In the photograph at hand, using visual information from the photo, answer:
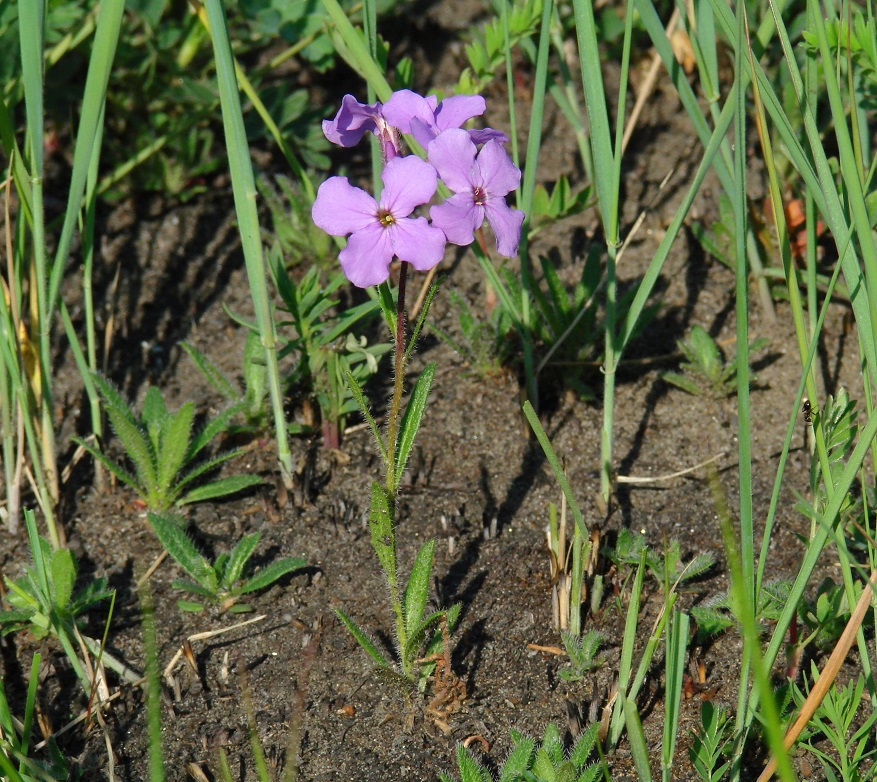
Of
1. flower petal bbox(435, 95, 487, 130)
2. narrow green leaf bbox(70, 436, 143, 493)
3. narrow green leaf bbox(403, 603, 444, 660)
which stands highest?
flower petal bbox(435, 95, 487, 130)

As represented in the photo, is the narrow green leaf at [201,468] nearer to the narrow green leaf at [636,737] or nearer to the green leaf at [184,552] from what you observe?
the green leaf at [184,552]

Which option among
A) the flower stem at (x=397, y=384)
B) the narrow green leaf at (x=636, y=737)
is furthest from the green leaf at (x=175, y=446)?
the narrow green leaf at (x=636, y=737)

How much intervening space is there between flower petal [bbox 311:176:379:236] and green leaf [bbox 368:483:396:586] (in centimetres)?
36

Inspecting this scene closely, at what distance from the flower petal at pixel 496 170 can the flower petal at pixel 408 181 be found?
0.23 feet

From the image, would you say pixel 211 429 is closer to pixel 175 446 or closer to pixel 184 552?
pixel 175 446

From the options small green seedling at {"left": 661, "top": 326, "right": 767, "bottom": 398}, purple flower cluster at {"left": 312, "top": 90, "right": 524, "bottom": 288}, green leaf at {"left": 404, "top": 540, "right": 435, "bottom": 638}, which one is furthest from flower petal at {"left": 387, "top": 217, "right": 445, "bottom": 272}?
small green seedling at {"left": 661, "top": 326, "right": 767, "bottom": 398}

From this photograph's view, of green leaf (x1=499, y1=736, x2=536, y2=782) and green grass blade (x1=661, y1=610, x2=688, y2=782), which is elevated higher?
green grass blade (x1=661, y1=610, x2=688, y2=782)

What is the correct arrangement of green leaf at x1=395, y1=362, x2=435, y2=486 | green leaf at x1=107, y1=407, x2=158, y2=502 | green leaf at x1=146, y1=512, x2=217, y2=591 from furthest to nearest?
green leaf at x1=107, y1=407, x2=158, y2=502
green leaf at x1=146, y1=512, x2=217, y2=591
green leaf at x1=395, y1=362, x2=435, y2=486

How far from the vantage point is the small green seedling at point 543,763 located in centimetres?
121

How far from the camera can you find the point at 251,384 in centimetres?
175

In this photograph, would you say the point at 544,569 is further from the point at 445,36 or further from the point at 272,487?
the point at 445,36

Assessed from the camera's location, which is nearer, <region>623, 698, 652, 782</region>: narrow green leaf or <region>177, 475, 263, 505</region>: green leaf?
<region>623, 698, 652, 782</region>: narrow green leaf

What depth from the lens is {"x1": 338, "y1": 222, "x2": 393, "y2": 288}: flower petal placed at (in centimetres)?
114

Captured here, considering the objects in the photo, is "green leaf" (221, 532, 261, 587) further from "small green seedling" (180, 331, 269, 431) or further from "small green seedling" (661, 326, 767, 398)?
"small green seedling" (661, 326, 767, 398)
